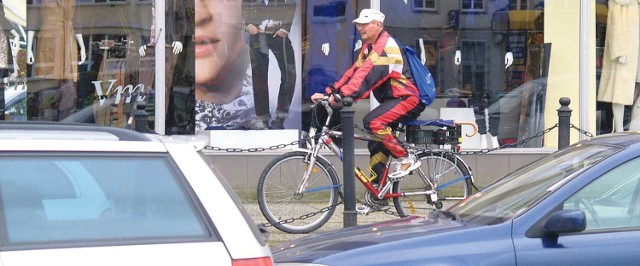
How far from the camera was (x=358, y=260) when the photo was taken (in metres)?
5.14

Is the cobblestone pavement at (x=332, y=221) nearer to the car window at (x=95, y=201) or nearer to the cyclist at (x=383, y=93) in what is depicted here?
the cyclist at (x=383, y=93)

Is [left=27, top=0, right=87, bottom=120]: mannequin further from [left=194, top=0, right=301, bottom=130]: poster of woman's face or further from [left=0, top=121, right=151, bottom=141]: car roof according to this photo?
[left=0, top=121, right=151, bottom=141]: car roof

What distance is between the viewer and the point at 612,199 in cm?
541

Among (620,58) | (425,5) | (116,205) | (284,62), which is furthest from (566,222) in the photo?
(620,58)

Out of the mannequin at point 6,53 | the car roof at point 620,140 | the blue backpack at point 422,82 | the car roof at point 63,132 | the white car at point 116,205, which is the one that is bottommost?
the white car at point 116,205

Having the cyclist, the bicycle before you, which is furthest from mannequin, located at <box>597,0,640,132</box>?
the cyclist

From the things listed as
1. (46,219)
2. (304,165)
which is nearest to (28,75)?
(304,165)

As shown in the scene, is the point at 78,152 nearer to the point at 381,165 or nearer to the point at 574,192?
the point at 574,192

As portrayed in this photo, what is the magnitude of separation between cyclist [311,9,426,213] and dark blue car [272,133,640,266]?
321cm

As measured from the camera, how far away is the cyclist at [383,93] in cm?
904

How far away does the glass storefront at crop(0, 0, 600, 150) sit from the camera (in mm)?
11484

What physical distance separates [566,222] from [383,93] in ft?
14.3

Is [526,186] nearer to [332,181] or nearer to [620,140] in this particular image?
[620,140]

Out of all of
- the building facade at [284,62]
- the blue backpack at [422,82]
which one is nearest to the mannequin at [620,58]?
the building facade at [284,62]
